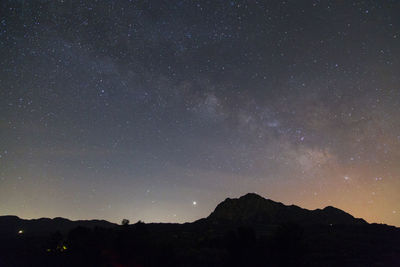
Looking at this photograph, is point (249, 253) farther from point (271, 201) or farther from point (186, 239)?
point (271, 201)

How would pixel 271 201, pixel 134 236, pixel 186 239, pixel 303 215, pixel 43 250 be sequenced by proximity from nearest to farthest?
1. pixel 134 236
2. pixel 43 250
3. pixel 186 239
4. pixel 303 215
5. pixel 271 201

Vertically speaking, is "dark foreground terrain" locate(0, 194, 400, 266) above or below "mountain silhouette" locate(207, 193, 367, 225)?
below

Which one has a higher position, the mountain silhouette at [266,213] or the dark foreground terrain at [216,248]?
the mountain silhouette at [266,213]

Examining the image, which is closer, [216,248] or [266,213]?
[216,248]

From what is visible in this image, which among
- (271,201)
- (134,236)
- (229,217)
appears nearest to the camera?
(134,236)

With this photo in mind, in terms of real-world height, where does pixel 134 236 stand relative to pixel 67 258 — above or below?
above

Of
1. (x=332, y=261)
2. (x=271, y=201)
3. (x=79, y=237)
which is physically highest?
(x=271, y=201)

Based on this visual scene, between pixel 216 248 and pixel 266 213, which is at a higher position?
pixel 266 213

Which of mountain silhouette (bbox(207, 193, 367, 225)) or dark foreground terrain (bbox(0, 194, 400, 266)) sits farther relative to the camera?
mountain silhouette (bbox(207, 193, 367, 225))

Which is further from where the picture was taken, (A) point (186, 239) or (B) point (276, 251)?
(A) point (186, 239)

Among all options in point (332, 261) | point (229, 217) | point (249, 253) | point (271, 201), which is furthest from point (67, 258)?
point (271, 201)

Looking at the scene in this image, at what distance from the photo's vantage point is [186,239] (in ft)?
253

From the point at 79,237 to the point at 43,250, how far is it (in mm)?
18805

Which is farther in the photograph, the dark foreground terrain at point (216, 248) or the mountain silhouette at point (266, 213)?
the mountain silhouette at point (266, 213)
